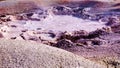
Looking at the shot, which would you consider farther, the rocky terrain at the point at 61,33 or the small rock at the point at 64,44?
the small rock at the point at 64,44

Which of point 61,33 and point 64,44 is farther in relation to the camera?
point 61,33

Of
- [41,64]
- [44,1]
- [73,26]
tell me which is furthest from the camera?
[44,1]

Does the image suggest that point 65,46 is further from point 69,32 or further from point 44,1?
point 44,1

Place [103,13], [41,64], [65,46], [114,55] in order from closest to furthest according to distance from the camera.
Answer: [41,64]
[114,55]
[65,46]
[103,13]

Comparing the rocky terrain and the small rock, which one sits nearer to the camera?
the rocky terrain

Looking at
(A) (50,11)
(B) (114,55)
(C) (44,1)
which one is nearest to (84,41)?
(B) (114,55)

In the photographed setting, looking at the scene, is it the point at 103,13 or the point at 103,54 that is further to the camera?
the point at 103,13

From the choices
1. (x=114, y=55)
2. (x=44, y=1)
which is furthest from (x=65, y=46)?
(x=44, y=1)
